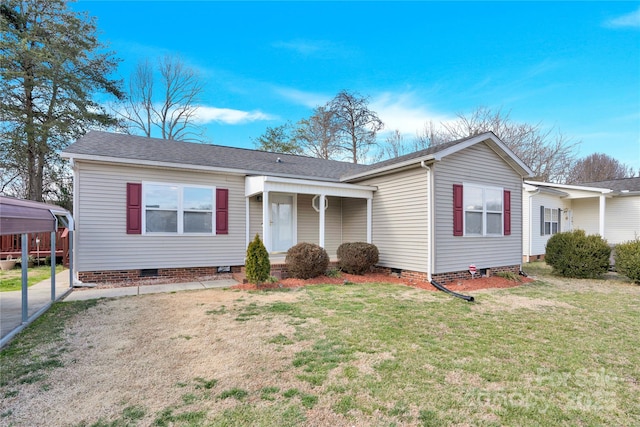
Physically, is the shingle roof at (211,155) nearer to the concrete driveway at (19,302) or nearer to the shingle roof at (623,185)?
the concrete driveway at (19,302)

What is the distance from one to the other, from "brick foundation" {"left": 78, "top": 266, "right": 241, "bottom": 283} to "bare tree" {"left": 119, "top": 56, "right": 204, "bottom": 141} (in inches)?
565

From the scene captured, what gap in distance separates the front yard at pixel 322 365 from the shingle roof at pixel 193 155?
378 centimetres

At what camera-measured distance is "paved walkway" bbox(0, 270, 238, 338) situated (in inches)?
→ 190

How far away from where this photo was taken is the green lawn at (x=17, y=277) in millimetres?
7477

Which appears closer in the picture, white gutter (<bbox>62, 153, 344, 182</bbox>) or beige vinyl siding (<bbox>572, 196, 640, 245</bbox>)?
white gutter (<bbox>62, 153, 344, 182</bbox>)

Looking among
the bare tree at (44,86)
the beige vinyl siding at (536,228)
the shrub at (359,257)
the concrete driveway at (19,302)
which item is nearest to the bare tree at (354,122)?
the beige vinyl siding at (536,228)

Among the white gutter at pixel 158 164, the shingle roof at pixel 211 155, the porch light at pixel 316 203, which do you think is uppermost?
the shingle roof at pixel 211 155

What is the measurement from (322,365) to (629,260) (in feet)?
31.2

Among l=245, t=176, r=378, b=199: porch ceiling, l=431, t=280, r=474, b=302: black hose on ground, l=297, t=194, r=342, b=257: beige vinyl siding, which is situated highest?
l=245, t=176, r=378, b=199: porch ceiling

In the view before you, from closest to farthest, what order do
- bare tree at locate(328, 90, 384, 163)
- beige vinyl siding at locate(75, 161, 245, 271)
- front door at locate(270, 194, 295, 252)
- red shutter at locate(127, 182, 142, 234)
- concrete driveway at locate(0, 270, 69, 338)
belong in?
1. concrete driveway at locate(0, 270, 69, 338)
2. beige vinyl siding at locate(75, 161, 245, 271)
3. red shutter at locate(127, 182, 142, 234)
4. front door at locate(270, 194, 295, 252)
5. bare tree at locate(328, 90, 384, 163)

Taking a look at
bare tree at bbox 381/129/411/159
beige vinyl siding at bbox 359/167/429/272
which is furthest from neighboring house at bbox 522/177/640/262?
bare tree at bbox 381/129/411/159

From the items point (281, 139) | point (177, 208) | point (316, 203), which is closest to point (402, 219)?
point (316, 203)

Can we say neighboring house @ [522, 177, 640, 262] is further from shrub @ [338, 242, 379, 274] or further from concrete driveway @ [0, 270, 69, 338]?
concrete driveway @ [0, 270, 69, 338]

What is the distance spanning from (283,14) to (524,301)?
38.3 ft
